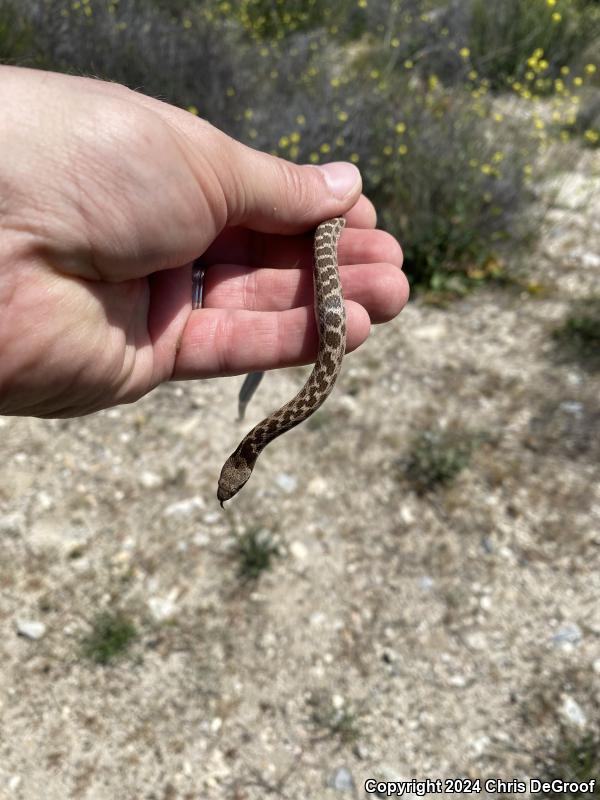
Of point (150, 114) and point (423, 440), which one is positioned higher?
point (150, 114)

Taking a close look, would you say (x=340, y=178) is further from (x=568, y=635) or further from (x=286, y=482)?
(x=568, y=635)

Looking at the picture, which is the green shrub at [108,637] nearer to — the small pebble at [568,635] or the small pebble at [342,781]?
the small pebble at [342,781]

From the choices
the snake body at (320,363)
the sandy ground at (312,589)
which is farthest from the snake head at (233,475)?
the sandy ground at (312,589)

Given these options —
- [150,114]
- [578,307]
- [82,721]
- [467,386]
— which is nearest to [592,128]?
[578,307]

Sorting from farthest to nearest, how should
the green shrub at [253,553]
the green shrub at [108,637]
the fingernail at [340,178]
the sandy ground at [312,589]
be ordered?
the green shrub at [253,553] → the green shrub at [108,637] → the sandy ground at [312,589] → the fingernail at [340,178]

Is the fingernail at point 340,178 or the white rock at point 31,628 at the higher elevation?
the fingernail at point 340,178

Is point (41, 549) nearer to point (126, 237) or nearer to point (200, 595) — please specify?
point (200, 595)

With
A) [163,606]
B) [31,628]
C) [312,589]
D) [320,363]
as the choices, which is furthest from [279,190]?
[31,628]
